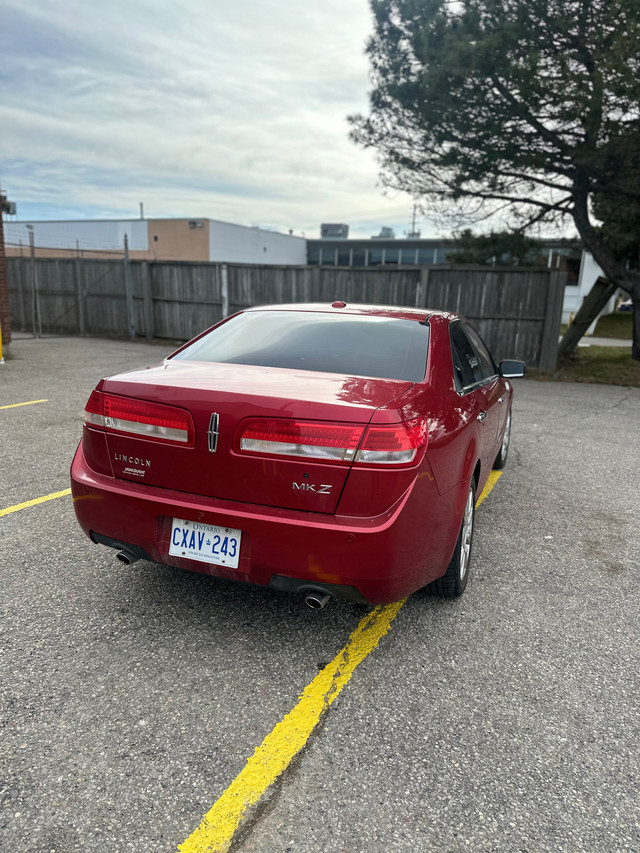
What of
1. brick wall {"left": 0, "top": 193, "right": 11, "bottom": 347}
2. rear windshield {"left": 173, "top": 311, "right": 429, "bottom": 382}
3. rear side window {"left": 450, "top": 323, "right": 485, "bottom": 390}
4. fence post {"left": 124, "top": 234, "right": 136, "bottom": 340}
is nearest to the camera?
rear windshield {"left": 173, "top": 311, "right": 429, "bottom": 382}

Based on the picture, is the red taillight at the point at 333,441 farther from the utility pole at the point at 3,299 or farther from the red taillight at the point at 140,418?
the utility pole at the point at 3,299

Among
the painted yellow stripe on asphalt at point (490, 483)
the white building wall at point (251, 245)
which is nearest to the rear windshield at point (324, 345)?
the painted yellow stripe on asphalt at point (490, 483)

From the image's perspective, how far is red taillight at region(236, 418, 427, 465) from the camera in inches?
92.3

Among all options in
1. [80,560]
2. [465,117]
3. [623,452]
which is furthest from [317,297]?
[80,560]

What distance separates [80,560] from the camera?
3502 mm

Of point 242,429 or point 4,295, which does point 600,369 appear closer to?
point 4,295

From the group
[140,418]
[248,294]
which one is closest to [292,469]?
[140,418]

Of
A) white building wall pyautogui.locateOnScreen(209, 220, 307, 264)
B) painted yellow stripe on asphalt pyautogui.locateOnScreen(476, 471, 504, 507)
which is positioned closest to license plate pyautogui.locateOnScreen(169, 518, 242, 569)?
painted yellow stripe on asphalt pyautogui.locateOnScreen(476, 471, 504, 507)

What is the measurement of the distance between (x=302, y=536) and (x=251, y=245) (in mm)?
47484

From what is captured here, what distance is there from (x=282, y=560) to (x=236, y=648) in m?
0.56

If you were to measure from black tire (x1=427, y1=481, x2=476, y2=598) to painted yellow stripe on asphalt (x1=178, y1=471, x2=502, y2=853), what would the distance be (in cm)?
35

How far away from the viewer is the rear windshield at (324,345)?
2977mm

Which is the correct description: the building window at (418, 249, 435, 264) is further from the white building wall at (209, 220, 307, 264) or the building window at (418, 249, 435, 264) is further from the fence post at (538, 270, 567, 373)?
the fence post at (538, 270, 567, 373)

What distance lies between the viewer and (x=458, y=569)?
123 inches
